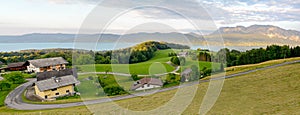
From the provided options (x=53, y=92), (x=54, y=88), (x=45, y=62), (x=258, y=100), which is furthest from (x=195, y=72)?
(x=45, y=62)

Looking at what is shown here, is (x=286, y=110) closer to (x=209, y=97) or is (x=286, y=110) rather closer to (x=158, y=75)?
(x=209, y=97)

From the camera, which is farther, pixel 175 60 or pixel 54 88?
pixel 175 60

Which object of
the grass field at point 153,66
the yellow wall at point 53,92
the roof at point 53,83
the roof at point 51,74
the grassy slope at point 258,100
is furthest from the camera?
the roof at point 51,74

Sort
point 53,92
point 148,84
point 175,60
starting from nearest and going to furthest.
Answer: point 53,92 → point 148,84 → point 175,60

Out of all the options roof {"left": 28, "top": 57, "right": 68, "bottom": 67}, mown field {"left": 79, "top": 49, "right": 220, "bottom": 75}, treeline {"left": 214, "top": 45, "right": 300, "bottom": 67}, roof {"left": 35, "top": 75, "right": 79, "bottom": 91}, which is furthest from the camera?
roof {"left": 28, "top": 57, "right": 68, "bottom": 67}

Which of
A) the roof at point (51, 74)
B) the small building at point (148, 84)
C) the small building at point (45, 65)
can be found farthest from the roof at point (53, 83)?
the small building at point (45, 65)

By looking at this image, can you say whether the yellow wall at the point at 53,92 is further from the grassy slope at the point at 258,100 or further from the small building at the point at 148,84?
the grassy slope at the point at 258,100

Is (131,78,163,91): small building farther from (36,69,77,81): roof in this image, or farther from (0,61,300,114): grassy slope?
(36,69,77,81): roof

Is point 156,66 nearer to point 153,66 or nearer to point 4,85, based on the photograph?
point 153,66

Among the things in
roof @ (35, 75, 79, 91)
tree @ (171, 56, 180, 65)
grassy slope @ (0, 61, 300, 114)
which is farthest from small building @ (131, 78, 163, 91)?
grassy slope @ (0, 61, 300, 114)
